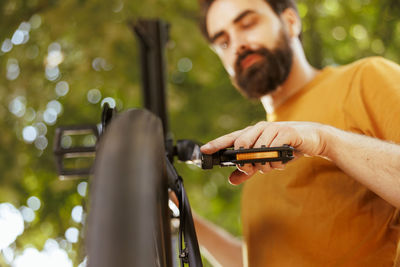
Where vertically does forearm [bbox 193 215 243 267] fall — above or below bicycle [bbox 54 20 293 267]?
below

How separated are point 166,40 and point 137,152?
2.95 feet

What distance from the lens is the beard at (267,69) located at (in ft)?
3.80

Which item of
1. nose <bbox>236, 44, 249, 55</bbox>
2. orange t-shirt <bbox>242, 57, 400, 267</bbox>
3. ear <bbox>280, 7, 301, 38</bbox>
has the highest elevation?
ear <bbox>280, 7, 301, 38</bbox>

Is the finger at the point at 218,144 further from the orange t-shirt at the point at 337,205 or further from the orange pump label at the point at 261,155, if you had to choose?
the orange t-shirt at the point at 337,205

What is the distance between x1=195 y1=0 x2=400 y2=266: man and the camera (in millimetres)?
748

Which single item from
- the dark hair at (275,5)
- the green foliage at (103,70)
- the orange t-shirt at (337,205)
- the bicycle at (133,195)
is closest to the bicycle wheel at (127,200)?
the bicycle at (133,195)

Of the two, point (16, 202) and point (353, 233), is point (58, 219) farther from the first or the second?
point (353, 233)

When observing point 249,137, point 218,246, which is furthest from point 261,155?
point 218,246

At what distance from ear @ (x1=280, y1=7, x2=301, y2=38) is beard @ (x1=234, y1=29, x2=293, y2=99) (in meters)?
0.10

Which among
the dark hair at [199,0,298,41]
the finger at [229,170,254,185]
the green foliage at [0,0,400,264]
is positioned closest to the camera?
the finger at [229,170,254,185]

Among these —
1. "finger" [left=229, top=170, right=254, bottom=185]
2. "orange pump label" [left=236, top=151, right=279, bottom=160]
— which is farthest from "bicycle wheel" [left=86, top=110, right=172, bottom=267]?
"finger" [left=229, top=170, right=254, bottom=185]

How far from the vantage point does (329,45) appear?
9.66 feet

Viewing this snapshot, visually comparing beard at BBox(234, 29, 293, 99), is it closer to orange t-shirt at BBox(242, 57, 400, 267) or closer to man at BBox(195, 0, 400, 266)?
man at BBox(195, 0, 400, 266)

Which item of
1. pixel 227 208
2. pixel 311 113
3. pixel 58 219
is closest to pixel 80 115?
pixel 58 219
